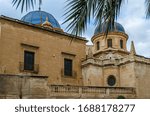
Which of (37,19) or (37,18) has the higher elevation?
(37,18)

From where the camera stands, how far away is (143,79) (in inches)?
917

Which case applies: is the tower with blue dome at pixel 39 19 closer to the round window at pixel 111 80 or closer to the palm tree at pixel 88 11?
the round window at pixel 111 80

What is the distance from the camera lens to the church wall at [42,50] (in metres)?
21.6

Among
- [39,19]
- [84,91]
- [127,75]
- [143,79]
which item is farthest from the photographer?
[39,19]

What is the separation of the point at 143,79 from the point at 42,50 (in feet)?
26.5

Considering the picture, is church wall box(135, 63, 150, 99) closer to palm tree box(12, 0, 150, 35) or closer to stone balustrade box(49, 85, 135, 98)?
stone balustrade box(49, 85, 135, 98)

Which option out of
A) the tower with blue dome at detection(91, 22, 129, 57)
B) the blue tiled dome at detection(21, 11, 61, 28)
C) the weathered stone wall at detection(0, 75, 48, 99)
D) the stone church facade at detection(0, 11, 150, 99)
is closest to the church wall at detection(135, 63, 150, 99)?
the stone church facade at detection(0, 11, 150, 99)

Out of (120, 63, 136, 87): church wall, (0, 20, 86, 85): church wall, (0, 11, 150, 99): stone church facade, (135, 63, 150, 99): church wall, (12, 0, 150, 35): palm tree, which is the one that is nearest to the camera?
(12, 0, 150, 35): palm tree

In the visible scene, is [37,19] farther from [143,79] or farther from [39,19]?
[143,79]

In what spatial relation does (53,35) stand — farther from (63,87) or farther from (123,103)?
(123,103)

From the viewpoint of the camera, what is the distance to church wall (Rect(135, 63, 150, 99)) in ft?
73.8

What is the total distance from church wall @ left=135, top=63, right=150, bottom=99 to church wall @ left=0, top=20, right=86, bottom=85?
4850mm

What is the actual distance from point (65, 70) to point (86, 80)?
6.25 feet

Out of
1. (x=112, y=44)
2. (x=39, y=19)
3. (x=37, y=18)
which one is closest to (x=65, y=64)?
(x=39, y=19)
